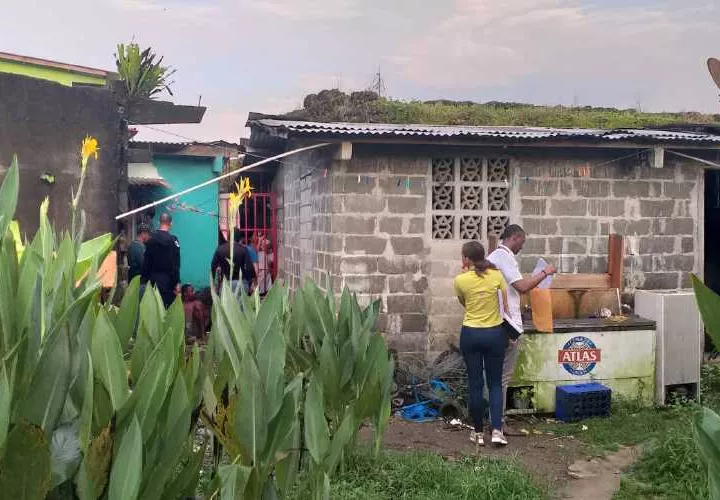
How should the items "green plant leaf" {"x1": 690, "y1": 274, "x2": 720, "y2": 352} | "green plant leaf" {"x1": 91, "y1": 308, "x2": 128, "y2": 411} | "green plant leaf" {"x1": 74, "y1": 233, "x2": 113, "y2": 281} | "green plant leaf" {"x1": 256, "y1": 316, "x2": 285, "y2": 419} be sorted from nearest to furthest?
"green plant leaf" {"x1": 690, "y1": 274, "x2": 720, "y2": 352} → "green plant leaf" {"x1": 91, "y1": 308, "x2": 128, "y2": 411} → "green plant leaf" {"x1": 74, "y1": 233, "x2": 113, "y2": 281} → "green plant leaf" {"x1": 256, "y1": 316, "x2": 285, "y2": 419}

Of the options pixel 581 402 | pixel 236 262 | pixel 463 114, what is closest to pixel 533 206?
pixel 581 402

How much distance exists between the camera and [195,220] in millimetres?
12992

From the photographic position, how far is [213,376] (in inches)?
123

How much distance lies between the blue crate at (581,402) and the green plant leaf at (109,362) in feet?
17.4

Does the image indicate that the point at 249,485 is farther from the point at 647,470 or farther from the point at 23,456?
the point at 647,470

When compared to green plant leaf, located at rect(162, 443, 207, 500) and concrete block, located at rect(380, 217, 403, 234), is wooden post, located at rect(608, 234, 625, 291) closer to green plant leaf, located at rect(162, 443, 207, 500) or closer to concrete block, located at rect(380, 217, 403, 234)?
concrete block, located at rect(380, 217, 403, 234)

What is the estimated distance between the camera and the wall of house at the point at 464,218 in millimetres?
7375

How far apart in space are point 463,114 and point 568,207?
9287 millimetres

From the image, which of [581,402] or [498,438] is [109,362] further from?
[581,402]

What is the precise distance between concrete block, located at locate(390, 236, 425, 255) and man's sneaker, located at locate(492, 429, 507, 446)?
211 cm

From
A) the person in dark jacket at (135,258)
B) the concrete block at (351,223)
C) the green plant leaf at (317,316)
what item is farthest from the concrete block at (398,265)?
the person in dark jacket at (135,258)

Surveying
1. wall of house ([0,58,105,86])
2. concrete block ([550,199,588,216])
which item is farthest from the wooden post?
wall of house ([0,58,105,86])

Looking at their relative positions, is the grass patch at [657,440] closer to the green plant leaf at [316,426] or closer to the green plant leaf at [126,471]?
the green plant leaf at [316,426]

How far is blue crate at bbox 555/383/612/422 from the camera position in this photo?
6.62 metres
